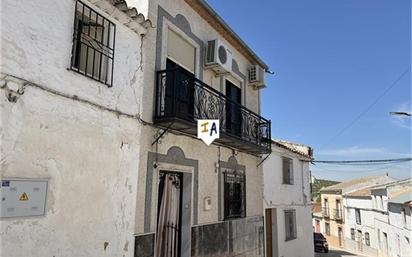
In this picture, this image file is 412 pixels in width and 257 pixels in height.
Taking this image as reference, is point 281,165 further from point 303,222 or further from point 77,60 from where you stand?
point 77,60

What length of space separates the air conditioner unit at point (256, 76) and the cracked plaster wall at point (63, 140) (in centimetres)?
633

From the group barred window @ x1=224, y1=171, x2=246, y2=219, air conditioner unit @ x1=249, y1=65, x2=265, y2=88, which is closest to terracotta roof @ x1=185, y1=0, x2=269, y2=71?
air conditioner unit @ x1=249, y1=65, x2=265, y2=88

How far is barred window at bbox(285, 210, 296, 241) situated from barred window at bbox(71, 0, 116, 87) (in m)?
11.0

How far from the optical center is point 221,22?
971 cm

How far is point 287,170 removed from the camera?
15031 millimetres

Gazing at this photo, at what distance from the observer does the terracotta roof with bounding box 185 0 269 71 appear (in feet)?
29.0

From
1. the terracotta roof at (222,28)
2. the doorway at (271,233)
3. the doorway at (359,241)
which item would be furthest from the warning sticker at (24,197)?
the doorway at (359,241)

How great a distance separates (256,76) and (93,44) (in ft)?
22.9

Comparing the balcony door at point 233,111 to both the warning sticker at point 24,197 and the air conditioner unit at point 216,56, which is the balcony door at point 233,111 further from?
the warning sticker at point 24,197

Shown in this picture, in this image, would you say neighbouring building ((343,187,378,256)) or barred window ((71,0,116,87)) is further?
neighbouring building ((343,187,378,256))

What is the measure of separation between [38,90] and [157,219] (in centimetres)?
364

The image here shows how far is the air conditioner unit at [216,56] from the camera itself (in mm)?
8953

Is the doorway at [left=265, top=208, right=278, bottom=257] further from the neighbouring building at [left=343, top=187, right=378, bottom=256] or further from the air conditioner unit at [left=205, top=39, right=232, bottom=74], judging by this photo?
the neighbouring building at [left=343, top=187, right=378, bottom=256]

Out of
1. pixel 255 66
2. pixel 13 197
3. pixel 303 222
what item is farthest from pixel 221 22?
pixel 303 222
